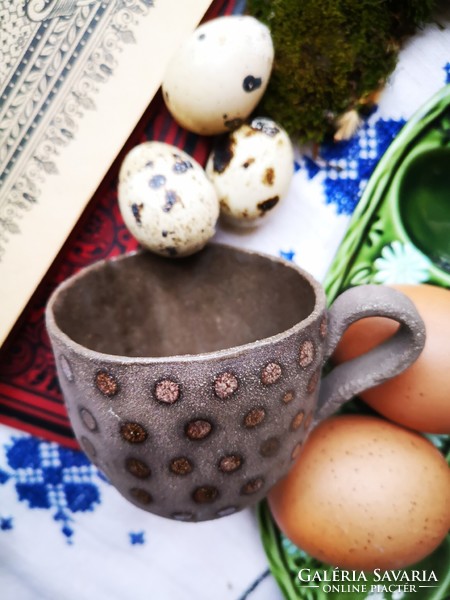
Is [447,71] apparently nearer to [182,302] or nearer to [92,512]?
[182,302]

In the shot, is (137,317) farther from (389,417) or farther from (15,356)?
(389,417)

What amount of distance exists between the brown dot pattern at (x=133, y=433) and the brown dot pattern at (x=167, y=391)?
41 millimetres

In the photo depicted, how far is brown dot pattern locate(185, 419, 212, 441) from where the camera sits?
491 mm

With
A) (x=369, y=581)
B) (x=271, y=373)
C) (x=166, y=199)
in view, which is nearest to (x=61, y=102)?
(x=166, y=199)

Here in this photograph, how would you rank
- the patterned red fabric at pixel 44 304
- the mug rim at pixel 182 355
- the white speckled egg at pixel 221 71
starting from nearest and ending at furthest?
the mug rim at pixel 182 355 → the white speckled egg at pixel 221 71 → the patterned red fabric at pixel 44 304

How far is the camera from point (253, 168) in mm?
630

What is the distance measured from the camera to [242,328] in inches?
30.2

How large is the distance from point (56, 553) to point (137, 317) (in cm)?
38

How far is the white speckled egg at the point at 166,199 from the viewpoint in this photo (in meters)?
0.61

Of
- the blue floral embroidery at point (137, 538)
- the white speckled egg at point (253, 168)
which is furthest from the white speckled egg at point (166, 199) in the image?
the blue floral embroidery at point (137, 538)

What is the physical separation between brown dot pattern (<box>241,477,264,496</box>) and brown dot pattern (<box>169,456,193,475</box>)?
70 mm

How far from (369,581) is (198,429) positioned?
433 millimetres

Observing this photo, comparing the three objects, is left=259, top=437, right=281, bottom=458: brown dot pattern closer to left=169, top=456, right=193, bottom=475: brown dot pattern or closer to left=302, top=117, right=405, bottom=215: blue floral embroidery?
left=169, top=456, right=193, bottom=475: brown dot pattern

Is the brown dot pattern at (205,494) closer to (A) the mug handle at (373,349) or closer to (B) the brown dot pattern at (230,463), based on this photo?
(B) the brown dot pattern at (230,463)
